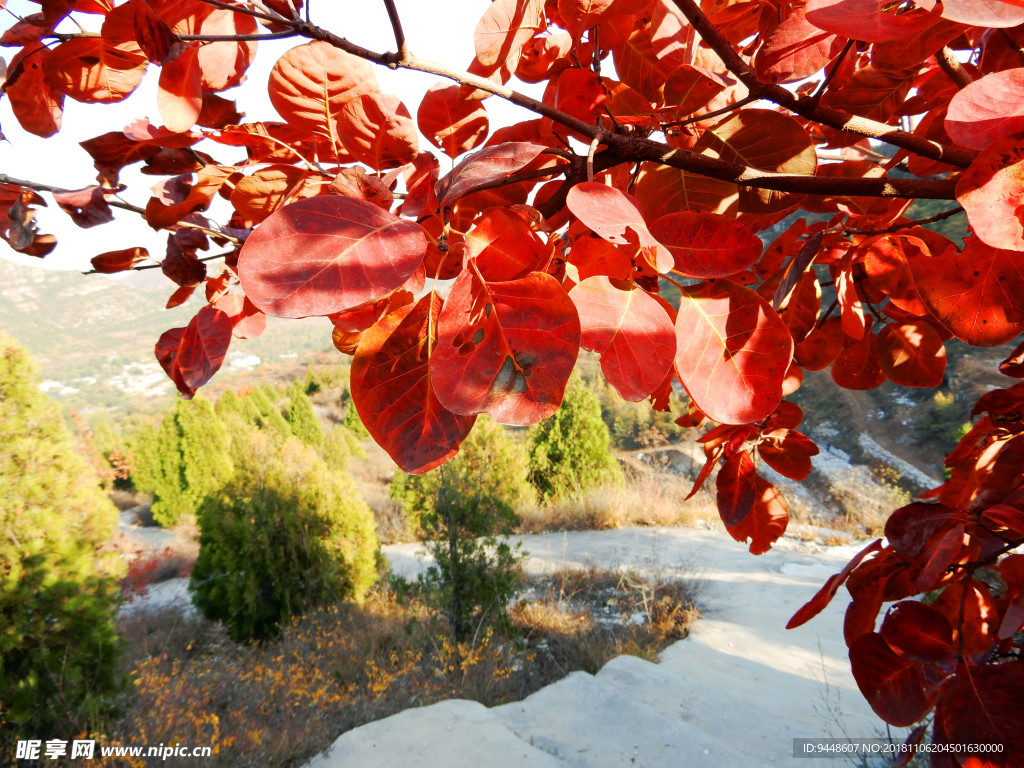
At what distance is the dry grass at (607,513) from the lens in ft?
23.1

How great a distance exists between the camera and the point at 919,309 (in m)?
0.56

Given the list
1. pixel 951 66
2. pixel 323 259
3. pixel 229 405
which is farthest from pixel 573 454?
pixel 229 405

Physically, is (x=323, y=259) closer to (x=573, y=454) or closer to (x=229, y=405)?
(x=573, y=454)

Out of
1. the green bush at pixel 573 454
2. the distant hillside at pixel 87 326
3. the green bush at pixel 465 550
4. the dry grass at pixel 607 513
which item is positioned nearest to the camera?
the green bush at pixel 465 550

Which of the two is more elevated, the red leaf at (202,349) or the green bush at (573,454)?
the red leaf at (202,349)

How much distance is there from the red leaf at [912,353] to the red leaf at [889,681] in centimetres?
32

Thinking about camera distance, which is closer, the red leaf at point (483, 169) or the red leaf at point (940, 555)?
the red leaf at point (483, 169)

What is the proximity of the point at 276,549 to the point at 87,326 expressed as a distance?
164 feet

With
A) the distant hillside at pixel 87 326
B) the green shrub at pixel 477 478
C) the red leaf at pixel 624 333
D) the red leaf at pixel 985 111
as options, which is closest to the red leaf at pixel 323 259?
the red leaf at pixel 624 333

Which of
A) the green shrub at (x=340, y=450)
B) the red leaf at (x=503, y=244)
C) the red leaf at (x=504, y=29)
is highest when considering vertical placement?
the red leaf at (x=504, y=29)

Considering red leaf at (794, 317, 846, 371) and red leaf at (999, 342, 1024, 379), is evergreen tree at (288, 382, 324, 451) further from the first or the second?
red leaf at (999, 342, 1024, 379)

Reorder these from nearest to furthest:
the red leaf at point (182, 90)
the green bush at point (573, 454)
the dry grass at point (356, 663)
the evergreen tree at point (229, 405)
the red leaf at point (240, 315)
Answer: the red leaf at point (182, 90) < the red leaf at point (240, 315) < the dry grass at point (356, 663) < the green bush at point (573, 454) < the evergreen tree at point (229, 405)

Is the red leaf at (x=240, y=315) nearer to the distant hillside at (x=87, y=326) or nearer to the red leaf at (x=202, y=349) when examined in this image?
the red leaf at (x=202, y=349)

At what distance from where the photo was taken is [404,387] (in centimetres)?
34
